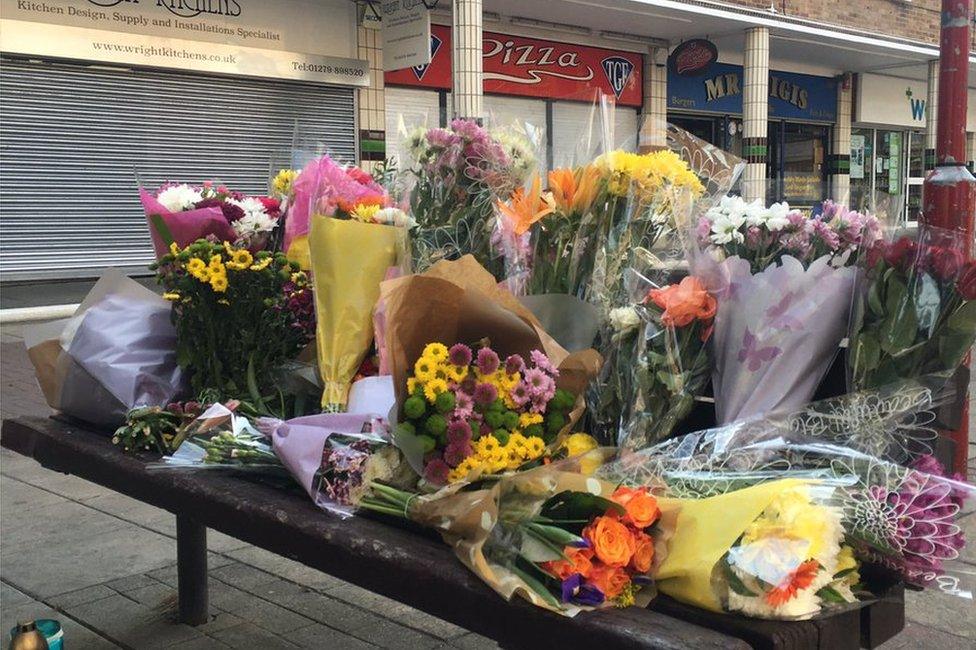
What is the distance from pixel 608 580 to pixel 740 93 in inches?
687

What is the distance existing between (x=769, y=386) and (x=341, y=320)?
1111 millimetres

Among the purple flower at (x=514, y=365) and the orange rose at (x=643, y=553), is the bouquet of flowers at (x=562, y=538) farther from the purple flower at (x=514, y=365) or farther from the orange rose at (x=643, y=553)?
the purple flower at (x=514, y=365)

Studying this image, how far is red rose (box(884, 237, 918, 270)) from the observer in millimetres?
1938

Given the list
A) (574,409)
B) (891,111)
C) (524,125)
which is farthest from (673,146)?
(891,111)

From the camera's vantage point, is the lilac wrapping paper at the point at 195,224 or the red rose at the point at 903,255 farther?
the lilac wrapping paper at the point at 195,224

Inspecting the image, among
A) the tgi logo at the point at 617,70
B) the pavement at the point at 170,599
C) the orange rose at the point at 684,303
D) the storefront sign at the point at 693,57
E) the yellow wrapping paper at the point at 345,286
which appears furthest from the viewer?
the tgi logo at the point at 617,70

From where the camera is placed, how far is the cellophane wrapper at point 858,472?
5.50 ft

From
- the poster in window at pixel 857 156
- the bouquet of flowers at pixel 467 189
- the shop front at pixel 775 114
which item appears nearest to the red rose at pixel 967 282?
the bouquet of flowers at pixel 467 189

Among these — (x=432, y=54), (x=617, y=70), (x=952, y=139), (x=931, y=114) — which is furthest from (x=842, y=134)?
(x=952, y=139)

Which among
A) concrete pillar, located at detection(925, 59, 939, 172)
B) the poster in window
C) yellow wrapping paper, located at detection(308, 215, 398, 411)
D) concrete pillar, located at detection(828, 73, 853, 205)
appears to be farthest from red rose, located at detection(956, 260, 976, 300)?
the poster in window

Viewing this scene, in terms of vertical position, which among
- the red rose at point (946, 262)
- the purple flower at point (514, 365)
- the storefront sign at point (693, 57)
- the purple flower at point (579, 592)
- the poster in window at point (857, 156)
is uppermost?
the storefront sign at point (693, 57)

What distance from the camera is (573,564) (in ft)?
5.56

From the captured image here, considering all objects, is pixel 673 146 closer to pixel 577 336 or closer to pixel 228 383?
pixel 577 336

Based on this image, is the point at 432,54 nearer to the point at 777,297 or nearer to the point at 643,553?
the point at 777,297
